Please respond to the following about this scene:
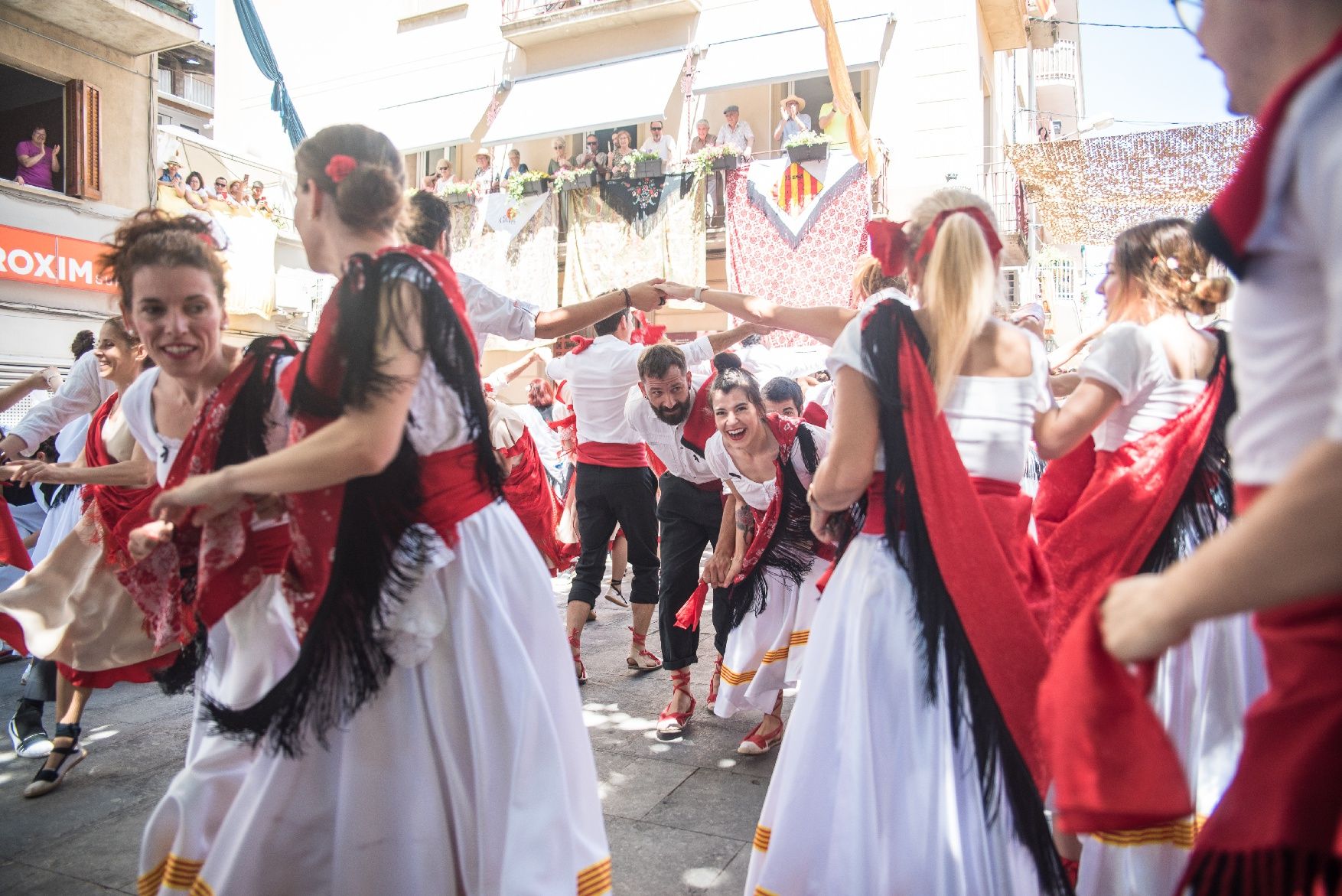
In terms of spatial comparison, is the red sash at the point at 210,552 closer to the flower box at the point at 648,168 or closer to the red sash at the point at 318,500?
the red sash at the point at 318,500

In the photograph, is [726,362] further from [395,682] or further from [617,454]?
[395,682]

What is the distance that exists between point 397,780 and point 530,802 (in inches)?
11.1

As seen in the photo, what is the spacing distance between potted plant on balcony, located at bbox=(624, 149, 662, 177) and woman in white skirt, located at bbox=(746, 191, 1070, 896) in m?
14.0

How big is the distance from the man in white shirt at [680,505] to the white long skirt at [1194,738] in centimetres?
213

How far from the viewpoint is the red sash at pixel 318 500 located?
1943mm

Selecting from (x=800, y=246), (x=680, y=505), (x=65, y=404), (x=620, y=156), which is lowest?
(x=680, y=505)

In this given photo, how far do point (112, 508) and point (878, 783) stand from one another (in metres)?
3.13

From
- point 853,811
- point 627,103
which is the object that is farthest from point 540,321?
point 627,103

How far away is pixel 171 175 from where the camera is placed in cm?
1473

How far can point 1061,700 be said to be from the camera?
113cm

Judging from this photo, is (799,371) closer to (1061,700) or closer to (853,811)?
(853,811)

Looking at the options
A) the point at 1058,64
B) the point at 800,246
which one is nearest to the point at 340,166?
the point at 800,246

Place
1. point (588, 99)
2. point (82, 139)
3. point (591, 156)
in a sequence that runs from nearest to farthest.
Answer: point (82, 139), point (591, 156), point (588, 99)

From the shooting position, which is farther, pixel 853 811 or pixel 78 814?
pixel 78 814
